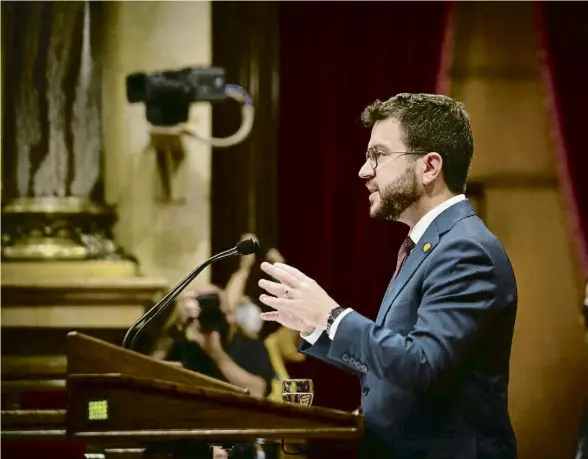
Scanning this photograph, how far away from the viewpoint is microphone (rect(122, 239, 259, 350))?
1.79 m

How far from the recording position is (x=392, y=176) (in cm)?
178

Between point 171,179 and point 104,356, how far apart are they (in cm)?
252

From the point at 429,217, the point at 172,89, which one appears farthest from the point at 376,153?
the point at 172,89

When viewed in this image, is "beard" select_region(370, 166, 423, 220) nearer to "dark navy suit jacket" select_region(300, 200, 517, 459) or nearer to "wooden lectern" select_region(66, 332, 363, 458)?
"dark navy suit jacket" select_region(300, 200, 517, 459)

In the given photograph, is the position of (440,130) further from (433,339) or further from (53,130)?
(53,130)

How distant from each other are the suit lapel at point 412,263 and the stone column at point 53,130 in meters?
2.39

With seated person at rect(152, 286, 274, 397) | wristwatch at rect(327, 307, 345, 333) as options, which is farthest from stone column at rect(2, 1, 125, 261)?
wristwatch at rect(327, 307, 345, 333)

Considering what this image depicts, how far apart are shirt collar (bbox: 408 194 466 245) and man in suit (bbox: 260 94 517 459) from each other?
0.01 meters

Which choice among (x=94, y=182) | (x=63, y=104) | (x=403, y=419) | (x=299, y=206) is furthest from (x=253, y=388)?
(x=403, y=419)

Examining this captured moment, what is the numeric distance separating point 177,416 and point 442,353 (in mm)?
458

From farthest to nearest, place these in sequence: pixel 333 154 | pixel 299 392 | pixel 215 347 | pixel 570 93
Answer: pixel 570 93, pixel 333 154, pixel 215 347, pixel 299 392

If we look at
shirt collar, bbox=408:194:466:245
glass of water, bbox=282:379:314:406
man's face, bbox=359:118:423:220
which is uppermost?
man's face, bbox=359:118:423:220

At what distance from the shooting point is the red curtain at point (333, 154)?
4039 millimetres

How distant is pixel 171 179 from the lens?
4008 millimetres
